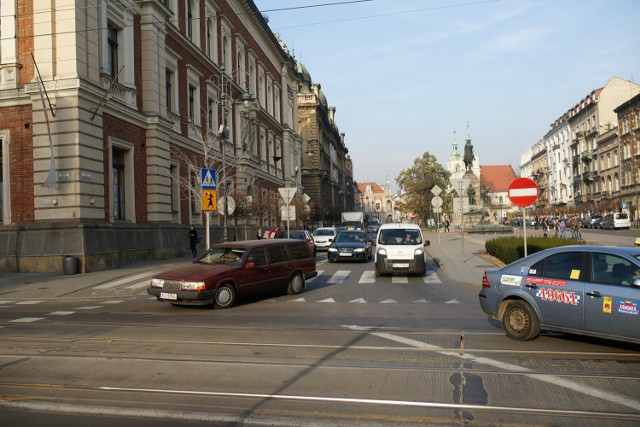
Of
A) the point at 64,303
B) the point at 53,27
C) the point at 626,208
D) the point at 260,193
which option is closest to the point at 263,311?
the point at 64,303

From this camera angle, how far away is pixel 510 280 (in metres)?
8.18

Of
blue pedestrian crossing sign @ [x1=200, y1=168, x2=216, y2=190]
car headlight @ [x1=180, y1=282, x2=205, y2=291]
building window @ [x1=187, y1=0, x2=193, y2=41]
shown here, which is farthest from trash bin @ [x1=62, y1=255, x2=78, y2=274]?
building window @ [x1=187, y1=0, x2=193, y2=41]

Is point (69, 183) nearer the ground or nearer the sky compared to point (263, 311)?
nearer the sky

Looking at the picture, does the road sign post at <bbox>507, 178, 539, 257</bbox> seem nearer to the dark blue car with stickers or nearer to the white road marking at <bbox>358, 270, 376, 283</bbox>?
the white road marking at <bbox>358, 270, 376, 283</bbox>

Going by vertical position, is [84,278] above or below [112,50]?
below

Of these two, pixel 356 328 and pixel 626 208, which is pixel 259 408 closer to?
pixel 356 328

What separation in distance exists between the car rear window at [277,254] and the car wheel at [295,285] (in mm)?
646

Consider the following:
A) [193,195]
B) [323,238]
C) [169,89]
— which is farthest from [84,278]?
[323,238]

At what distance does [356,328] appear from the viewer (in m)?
9.45

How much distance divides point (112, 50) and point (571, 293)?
22285 mm

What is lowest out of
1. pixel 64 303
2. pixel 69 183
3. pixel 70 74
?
pixel 64 303

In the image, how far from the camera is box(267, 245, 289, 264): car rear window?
13.8 metres

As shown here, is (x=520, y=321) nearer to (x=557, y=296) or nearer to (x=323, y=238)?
(x=557, y=296)

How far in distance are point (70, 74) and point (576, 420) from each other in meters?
20.1
